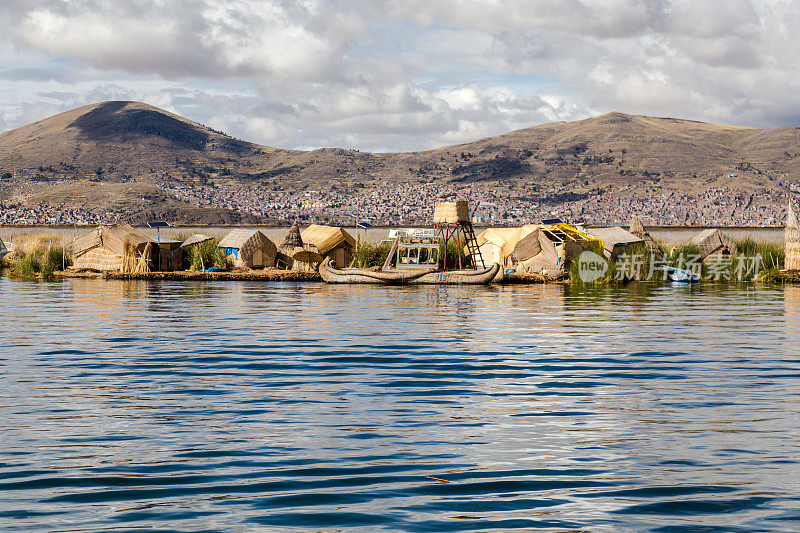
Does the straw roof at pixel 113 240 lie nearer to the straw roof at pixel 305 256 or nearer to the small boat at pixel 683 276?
the straw roof at pixel 305 256

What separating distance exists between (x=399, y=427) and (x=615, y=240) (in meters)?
38.6

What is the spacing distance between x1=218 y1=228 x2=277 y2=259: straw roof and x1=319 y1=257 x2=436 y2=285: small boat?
25.0 feet

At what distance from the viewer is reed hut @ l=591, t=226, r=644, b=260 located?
4606cm

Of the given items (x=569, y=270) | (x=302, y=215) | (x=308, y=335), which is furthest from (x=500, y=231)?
(x=302, y=215)

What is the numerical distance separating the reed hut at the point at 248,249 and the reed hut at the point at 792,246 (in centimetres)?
2479

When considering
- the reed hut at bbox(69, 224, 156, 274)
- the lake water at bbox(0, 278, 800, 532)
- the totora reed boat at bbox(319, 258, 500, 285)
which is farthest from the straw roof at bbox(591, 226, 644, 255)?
the lake water at bbox(0, 278, 800, 532)

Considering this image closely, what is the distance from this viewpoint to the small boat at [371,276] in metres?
40.3

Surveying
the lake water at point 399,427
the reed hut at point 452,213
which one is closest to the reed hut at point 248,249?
the reed hut at point 452,213

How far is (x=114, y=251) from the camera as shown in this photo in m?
45.8

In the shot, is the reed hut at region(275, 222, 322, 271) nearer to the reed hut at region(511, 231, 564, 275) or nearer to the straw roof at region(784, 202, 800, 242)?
the reed hut at region(511, 231, 564, 275)

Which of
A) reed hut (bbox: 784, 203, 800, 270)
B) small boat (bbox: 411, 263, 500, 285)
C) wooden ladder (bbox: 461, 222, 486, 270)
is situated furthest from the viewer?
wooden ladder (bbox: 461, 222, 486, 270)

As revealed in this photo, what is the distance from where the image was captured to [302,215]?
134m

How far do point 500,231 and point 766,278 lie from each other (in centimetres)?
1364

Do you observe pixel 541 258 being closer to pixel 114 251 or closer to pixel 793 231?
pixel 793 231
